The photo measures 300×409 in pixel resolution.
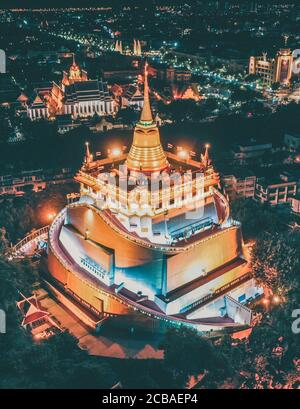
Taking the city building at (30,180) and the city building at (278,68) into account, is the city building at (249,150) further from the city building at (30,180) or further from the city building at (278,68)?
the city building at (278,68)

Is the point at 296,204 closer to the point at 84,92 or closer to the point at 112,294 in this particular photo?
the point at 112,294

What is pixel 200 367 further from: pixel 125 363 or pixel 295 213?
pixel 295 213

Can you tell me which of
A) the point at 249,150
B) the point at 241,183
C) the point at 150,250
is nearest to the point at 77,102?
the point at 249,150

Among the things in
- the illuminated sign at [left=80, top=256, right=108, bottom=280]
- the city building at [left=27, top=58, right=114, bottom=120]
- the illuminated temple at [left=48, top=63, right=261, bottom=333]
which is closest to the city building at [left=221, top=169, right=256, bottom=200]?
the illuminated temple at [left=48, top=63, right=261, bottom=333]

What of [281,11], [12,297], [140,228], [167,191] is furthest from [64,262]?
[281,11]

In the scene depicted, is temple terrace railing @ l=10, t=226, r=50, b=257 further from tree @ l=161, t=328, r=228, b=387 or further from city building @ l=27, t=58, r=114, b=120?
city building @ l=27, t=58, r=114, b=120

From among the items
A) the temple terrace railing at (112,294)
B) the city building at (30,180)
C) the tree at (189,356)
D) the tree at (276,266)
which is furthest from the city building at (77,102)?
the tree at (189,356)
